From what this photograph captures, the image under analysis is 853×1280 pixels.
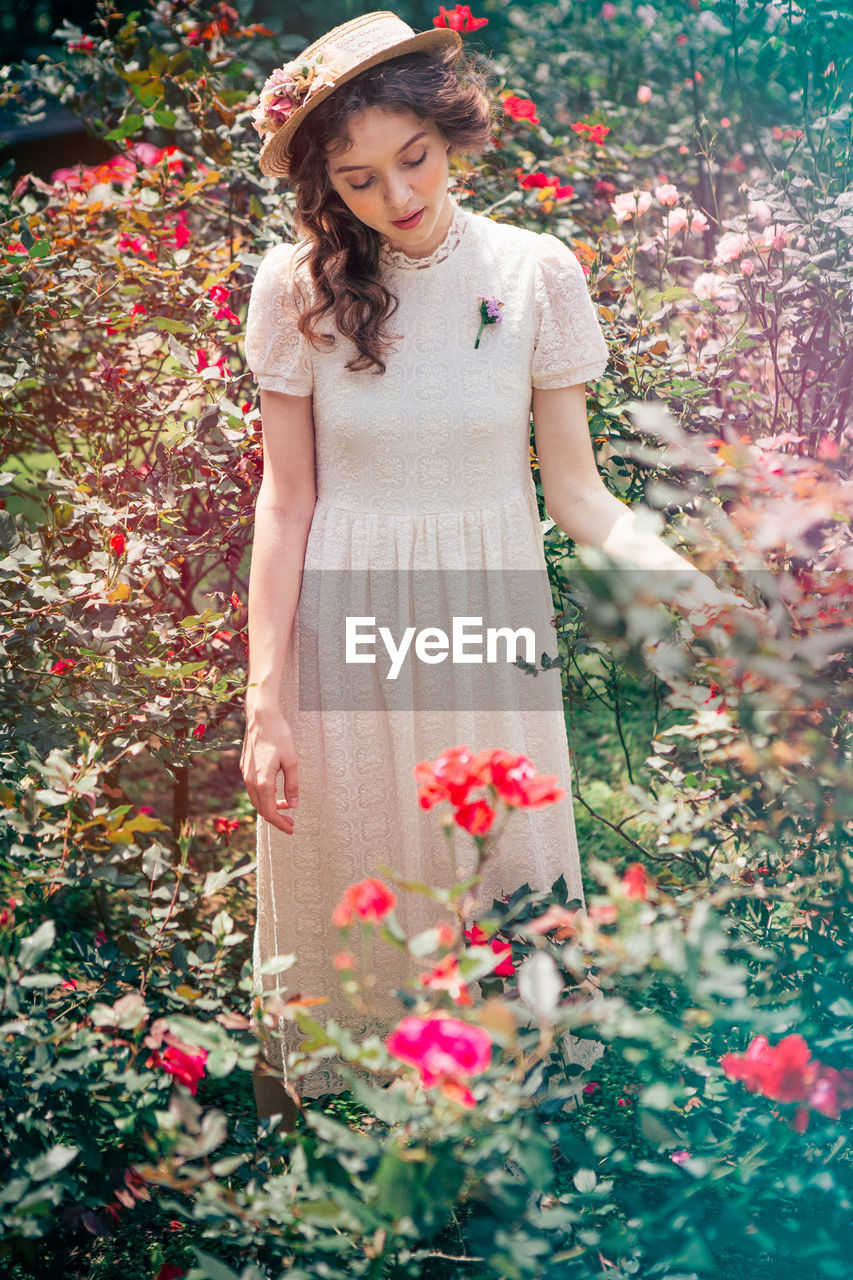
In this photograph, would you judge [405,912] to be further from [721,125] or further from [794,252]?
[721,125]

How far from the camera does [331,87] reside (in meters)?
1.38

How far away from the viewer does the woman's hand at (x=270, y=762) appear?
1.52 metres

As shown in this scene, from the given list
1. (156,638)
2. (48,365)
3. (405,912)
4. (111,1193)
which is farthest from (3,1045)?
(48,365)

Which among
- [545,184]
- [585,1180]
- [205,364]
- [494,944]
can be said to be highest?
[545,184]

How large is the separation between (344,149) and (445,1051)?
118 cm

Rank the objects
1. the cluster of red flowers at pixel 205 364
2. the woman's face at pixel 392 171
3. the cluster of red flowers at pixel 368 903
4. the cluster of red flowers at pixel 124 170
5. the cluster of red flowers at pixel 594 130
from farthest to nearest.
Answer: the cluster of red flowers at pixel 594 130 → the cluster of red flowers at pixel 124 170 → the cluster of red flowers at pixel 205 364 → the woman's face at pixel 392 171 → the cluster of red flowers at pixel 368 903

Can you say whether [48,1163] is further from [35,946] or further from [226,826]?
[226,826]

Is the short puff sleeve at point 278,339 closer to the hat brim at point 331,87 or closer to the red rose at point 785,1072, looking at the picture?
the hat brim at point 331,87

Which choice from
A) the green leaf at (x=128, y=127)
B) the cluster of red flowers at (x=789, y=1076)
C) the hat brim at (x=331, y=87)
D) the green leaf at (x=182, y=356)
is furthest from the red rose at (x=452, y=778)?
the green leaf at (x=128, y=127)

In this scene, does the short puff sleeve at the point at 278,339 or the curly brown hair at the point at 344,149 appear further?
Answer: the short puff sleeve at the point at 278,339

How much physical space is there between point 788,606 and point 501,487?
2.02ft

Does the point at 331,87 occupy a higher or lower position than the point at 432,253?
higher

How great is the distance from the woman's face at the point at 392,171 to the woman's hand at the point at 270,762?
29.3 inches

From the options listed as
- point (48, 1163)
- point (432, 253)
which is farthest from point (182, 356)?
point (48, 1163)
